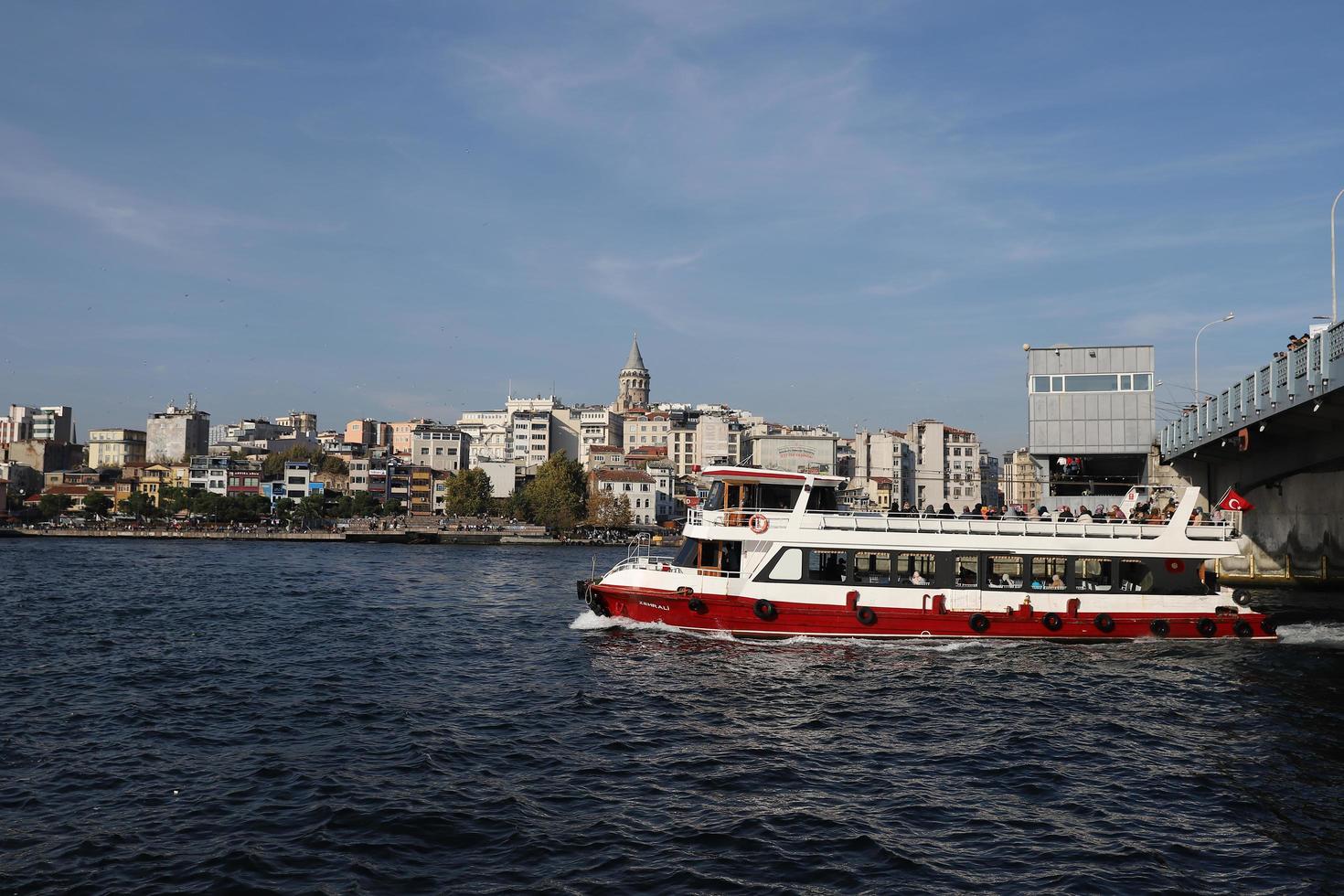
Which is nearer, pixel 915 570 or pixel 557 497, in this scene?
pixel 915 570

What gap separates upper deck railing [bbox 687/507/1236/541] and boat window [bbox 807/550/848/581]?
0.72 metres

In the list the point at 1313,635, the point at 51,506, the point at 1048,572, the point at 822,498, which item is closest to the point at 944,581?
the point at 1048,572

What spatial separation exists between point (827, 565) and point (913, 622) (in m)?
2.80

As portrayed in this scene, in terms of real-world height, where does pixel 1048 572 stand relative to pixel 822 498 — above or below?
below

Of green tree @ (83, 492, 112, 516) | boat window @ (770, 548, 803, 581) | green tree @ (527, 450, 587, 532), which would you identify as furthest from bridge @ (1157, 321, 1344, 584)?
green tree @ (83, 492, 112, 516)

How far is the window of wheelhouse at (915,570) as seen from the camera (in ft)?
89.3

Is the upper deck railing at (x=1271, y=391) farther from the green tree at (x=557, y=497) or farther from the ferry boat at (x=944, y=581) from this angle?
the green tree at (x=557, y=497)

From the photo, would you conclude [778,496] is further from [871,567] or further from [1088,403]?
[1088,403]

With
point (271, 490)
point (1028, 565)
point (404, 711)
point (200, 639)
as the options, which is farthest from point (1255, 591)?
point (271, 490)

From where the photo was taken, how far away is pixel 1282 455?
125 feet

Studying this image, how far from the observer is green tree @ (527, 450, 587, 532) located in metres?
116

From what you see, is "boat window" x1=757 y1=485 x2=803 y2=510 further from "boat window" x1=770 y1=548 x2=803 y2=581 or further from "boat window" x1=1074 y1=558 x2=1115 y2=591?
"boat window" x1=1074 y1=558 x2=1115 y2=591

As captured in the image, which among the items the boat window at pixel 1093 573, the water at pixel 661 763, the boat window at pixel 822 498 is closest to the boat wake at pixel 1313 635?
the water at pixel 661 763

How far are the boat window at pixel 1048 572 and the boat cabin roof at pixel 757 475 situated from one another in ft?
19.5
